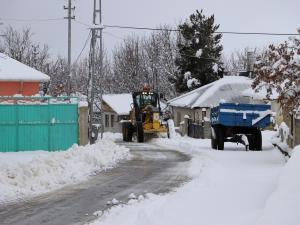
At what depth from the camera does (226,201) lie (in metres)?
10.5

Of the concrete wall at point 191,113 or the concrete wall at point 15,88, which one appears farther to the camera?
the concrete wall at point 191,113

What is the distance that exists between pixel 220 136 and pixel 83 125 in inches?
230

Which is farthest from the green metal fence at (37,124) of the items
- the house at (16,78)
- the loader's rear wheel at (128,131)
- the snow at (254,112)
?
the loader's rear wheel at (128,131)

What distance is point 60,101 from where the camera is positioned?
919 inches

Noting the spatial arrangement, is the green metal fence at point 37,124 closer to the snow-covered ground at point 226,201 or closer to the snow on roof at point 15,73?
the snow-covered ground at point 226,201

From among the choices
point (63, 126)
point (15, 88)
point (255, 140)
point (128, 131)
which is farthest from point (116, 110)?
point (63, 126)

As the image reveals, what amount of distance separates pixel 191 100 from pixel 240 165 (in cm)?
3215

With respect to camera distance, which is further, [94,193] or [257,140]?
[257,140]

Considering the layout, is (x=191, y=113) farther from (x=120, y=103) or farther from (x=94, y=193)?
(x=94, y=193)

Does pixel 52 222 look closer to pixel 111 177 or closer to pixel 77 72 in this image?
pixel 111 177

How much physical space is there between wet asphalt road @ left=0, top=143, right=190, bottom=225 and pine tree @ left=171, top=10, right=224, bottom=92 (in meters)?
41.6

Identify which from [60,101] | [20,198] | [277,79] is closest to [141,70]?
[60,101]

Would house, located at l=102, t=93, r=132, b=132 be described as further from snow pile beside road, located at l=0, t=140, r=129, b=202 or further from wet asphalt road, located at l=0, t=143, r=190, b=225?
wet asphalt road, located at l=0, t=143, r=190, b=225

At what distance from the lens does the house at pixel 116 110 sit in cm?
6438
